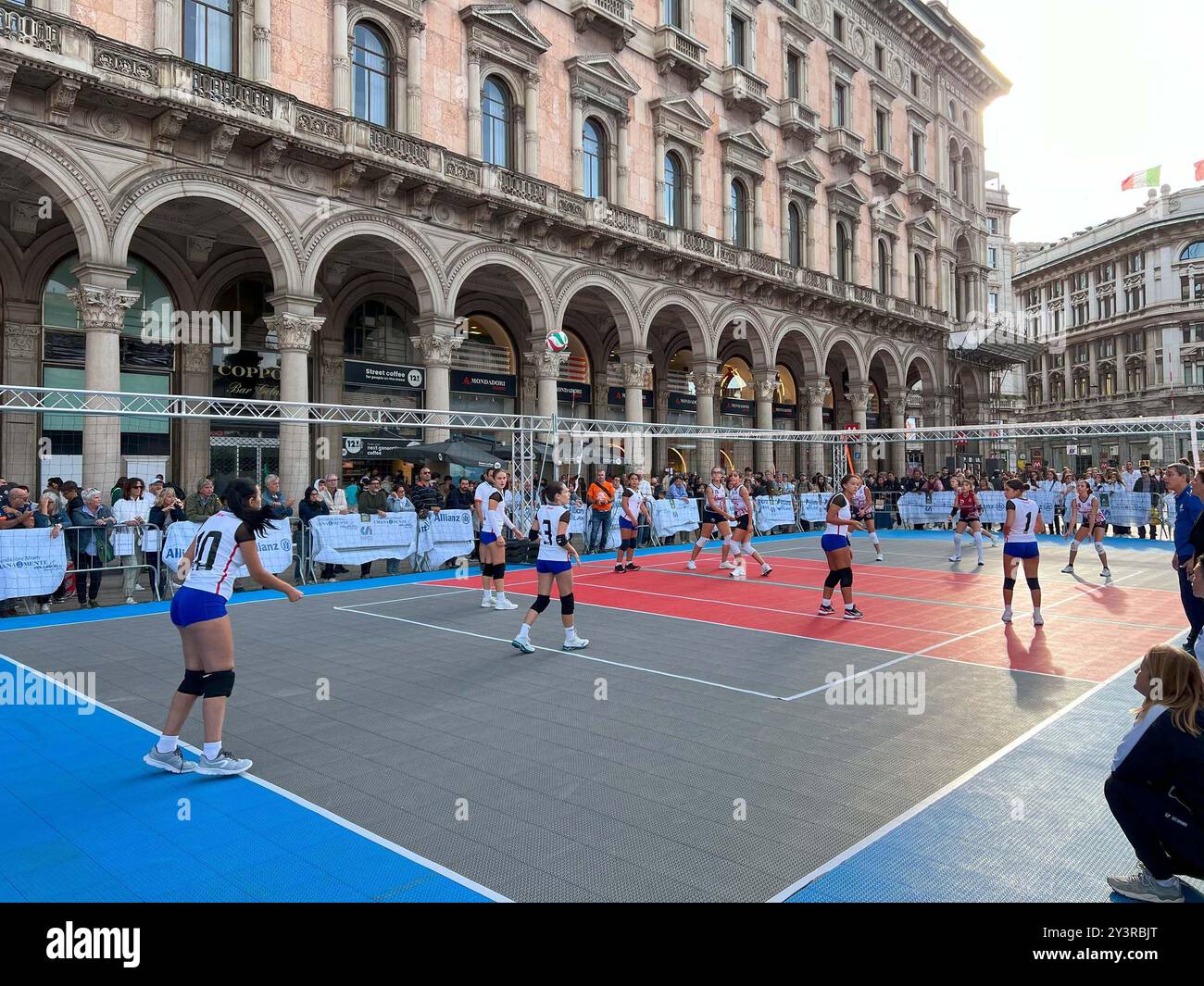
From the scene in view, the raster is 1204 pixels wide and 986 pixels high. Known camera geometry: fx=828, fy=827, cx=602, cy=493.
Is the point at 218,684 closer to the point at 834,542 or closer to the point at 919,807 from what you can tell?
the point at 919,807

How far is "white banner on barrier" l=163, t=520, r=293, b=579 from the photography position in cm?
1380

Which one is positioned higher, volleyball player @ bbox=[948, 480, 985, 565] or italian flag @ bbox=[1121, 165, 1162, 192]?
italian flag @ bbox=[1121, 165, 1162, 192]

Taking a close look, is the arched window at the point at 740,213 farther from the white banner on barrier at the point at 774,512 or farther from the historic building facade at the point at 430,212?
the white banner on barrier at the point at 774,512

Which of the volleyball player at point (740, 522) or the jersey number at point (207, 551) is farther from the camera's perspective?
the volleyball player at point (740, 522)

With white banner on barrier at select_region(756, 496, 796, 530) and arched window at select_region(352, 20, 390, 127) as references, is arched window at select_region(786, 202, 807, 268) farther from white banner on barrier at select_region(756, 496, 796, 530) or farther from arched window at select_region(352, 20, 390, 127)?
arched window at select_region(352, 20, 390, 127)

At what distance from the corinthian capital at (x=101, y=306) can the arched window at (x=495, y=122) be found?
11184mm

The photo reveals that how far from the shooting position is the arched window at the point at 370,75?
21359 millimetres

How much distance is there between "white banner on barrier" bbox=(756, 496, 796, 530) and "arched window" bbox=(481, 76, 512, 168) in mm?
13175

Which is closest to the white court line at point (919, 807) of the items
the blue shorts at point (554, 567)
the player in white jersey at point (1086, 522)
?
the blue shorts at point (554, 567)

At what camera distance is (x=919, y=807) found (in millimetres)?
5113

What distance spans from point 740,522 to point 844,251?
25751 mm

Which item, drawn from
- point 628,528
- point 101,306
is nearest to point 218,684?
point 628,528

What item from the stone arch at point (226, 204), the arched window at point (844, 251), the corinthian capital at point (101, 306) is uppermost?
the arched window at point (844, 251)

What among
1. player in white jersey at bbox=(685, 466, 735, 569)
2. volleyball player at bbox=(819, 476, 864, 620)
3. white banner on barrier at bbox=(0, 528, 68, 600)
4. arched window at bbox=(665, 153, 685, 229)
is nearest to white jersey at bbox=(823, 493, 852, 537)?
volleyball player at bbox=(819, 476, 864, 620)
